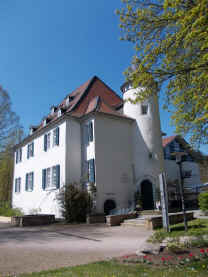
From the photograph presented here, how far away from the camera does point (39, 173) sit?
22.9 m

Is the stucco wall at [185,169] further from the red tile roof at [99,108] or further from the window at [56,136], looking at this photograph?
the window at [56,136]

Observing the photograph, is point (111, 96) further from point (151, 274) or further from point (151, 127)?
point (151, 274)

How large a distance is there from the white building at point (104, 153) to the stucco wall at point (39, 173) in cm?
8

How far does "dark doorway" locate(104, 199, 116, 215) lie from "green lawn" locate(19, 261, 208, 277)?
1243 centimetres

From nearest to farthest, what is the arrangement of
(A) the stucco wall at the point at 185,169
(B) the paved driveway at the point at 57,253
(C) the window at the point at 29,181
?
(B) the paved driveway at the point at 57,253, (A) the stucco wall at the point at 185,169, (C) the window at the point at 29,181

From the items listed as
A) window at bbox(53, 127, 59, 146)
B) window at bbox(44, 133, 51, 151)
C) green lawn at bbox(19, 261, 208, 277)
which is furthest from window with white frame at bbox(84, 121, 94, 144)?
green lawn at bbox(19, 261, 208, 277)

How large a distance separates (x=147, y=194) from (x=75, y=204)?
584 cm

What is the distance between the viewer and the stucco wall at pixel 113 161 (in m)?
17.8

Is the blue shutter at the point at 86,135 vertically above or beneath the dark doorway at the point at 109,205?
above

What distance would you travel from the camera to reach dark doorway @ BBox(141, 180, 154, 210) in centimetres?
1871

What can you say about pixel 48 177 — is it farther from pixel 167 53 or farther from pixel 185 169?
pixel 167 53

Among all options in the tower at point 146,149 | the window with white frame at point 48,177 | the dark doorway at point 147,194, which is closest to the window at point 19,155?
the window with white frame at point 48,177

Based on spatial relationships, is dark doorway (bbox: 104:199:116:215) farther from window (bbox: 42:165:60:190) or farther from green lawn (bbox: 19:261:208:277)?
green lawn (bbox: 19:261:208:277)

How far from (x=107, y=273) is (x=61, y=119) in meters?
16.4
